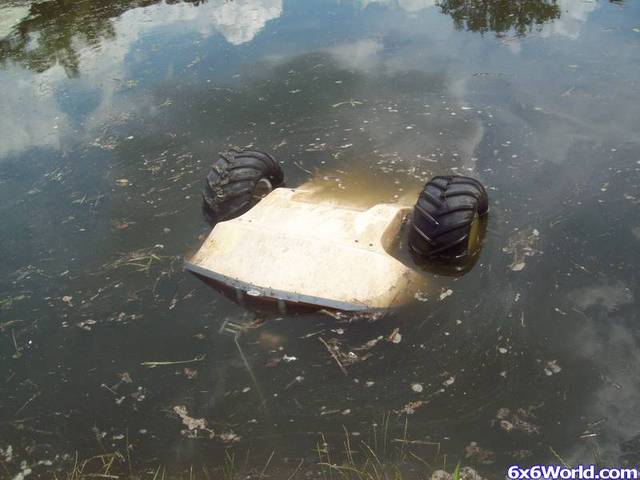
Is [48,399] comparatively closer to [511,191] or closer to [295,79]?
[511,191]

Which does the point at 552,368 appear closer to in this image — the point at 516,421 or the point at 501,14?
the point at 516,421

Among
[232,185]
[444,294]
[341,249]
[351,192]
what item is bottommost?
[444,294]

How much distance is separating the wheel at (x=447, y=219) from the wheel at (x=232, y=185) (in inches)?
56.9

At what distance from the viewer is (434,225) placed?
13.3ft

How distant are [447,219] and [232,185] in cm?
185

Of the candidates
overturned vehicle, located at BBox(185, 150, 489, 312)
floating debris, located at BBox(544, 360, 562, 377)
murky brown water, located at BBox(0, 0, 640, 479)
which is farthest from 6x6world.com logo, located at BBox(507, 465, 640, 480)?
overturned vehicle, located at BBox(185, 150, 489, 312)

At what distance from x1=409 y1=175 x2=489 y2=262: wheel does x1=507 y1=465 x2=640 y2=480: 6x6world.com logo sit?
163 centimetres

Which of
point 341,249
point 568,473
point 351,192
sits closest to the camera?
point 568,473

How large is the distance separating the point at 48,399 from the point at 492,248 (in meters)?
3.37

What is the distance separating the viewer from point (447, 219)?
4.03m

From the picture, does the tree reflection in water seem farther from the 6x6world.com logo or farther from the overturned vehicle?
the 6x6world.com logo

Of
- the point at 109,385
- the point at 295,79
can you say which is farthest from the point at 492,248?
the point at 295,79

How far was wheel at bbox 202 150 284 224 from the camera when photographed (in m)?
4.79

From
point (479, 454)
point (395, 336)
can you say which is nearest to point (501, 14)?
point (395, 336)
